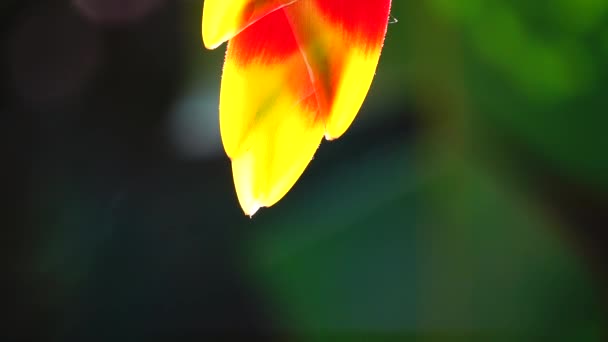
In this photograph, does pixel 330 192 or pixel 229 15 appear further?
pixel 330 192

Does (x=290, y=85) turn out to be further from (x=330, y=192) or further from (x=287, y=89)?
(x=330, y=192)

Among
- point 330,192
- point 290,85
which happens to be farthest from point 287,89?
point 330,192

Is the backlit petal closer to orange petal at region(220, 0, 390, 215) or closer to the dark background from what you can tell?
orange petal at region(220, 0, 390, 215)

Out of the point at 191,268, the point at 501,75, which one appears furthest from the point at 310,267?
the point at 501,75

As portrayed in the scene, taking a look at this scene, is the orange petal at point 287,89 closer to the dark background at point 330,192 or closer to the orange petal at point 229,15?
the orange petal at point 229,15

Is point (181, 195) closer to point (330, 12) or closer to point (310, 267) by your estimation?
point (310, 267)

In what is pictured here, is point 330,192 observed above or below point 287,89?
above
